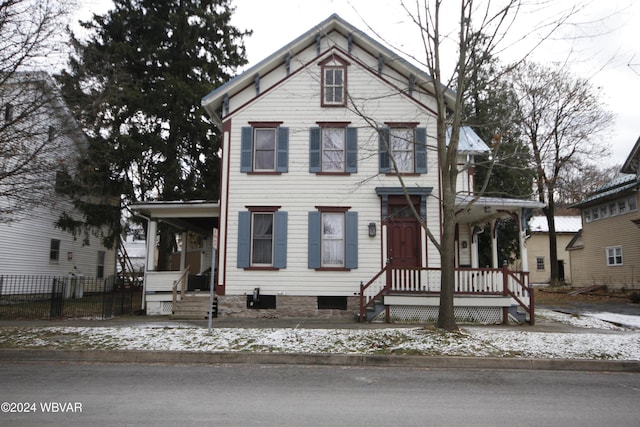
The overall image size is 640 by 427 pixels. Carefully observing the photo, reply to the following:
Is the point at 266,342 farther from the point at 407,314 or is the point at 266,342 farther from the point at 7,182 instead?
the point at 7,182

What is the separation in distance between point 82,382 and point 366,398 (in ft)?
14.2

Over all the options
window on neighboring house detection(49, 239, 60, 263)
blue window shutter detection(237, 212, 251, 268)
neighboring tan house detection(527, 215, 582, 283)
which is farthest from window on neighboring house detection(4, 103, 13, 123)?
neighboring tan house detection(527, 215, 582, 283)

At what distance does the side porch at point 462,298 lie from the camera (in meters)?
13.4

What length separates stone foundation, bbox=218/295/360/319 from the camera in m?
14.6

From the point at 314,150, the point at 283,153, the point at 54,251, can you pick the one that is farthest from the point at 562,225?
the point at 54,251

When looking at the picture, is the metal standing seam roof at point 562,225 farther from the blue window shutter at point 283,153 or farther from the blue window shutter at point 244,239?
the blue window shutter at point 244,239

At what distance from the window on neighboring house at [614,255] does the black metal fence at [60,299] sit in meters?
26.1

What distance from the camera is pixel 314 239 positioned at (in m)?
14.9

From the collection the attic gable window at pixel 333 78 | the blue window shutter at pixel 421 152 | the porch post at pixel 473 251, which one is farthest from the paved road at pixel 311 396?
the attic gable window at pixel 333 78

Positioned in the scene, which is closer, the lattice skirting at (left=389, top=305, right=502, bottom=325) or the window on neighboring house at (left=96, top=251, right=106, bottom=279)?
the lattice skirting at (left=389, top=305, right=502, bottom=325)

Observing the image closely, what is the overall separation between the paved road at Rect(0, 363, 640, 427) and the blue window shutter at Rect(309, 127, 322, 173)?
8108 mm

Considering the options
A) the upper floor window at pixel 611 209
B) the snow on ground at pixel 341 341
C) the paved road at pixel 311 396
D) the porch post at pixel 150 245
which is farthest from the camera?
the upper floor window at pixel 611 209

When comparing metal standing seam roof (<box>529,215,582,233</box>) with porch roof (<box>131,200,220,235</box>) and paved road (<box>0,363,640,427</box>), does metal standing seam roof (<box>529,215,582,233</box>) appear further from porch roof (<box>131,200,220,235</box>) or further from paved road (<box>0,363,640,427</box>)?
paved road (<box>0,363,640,427</box>)

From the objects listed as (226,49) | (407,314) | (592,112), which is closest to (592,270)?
(592,112)
